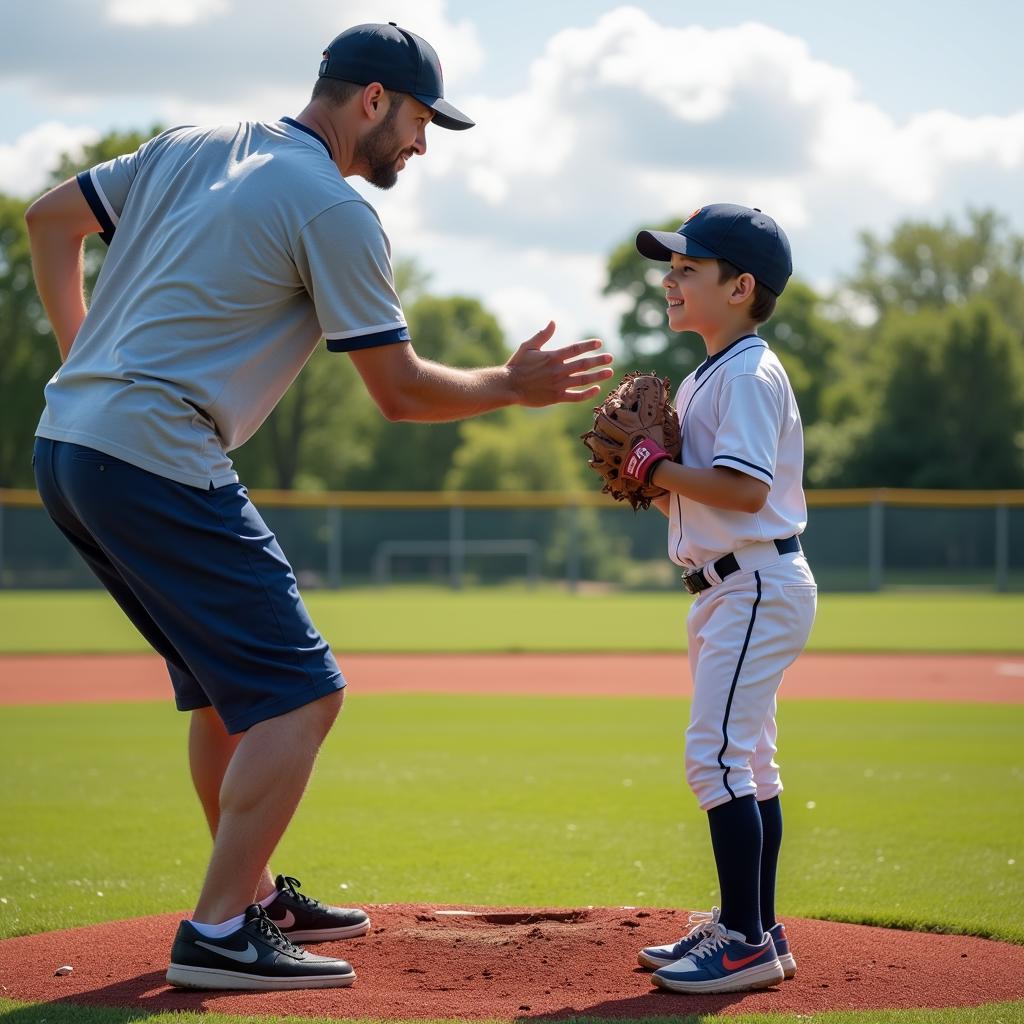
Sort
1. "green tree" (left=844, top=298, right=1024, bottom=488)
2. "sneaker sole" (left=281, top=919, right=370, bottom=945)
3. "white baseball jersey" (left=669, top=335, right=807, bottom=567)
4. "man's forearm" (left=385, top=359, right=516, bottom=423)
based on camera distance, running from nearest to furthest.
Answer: "man's forearm" (left=385, top=359, right=516, bottom=423), "white baseball jersey" (left=669, top=335, right=807, bottom=567), "sneaker sole" (left=281, top=919, right=370, bottom=945), "green tree" (left=844, top=298, right=1024, bottom=488)

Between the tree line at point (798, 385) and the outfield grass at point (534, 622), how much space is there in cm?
1784

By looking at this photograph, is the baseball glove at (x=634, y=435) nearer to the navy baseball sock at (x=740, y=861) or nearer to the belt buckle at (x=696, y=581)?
the belt buckle at (x=696, y=581)

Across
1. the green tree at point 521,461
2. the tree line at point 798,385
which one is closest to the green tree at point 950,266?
the tree line at point 798,385

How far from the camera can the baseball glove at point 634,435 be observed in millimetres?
3670

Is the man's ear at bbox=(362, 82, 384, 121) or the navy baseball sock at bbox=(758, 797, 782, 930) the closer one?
the man's ear at bbox=(362, 82, 384, 121)

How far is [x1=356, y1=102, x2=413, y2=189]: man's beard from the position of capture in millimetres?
3535

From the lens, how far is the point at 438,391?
341 centimetres

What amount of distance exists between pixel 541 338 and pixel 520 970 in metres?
1.71

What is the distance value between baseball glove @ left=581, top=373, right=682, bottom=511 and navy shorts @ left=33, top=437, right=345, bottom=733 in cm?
98

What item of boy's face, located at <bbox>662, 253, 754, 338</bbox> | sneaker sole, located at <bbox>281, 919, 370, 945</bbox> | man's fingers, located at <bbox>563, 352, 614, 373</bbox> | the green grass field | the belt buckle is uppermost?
boy's face, located at <bbox>662, 253, 754, 338</bbox>

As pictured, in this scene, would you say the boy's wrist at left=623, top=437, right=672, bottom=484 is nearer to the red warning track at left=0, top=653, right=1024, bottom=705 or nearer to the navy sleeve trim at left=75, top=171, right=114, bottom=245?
the navy sleeve trim at left=75, top=171, right=114, bottom=245

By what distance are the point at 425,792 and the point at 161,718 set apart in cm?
440

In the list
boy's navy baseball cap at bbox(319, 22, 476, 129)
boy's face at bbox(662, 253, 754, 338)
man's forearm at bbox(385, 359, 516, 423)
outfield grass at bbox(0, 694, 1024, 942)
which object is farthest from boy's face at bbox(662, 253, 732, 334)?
outfield grass at bbox(0, 694, 1024, 942)

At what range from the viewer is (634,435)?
3.71 meters
